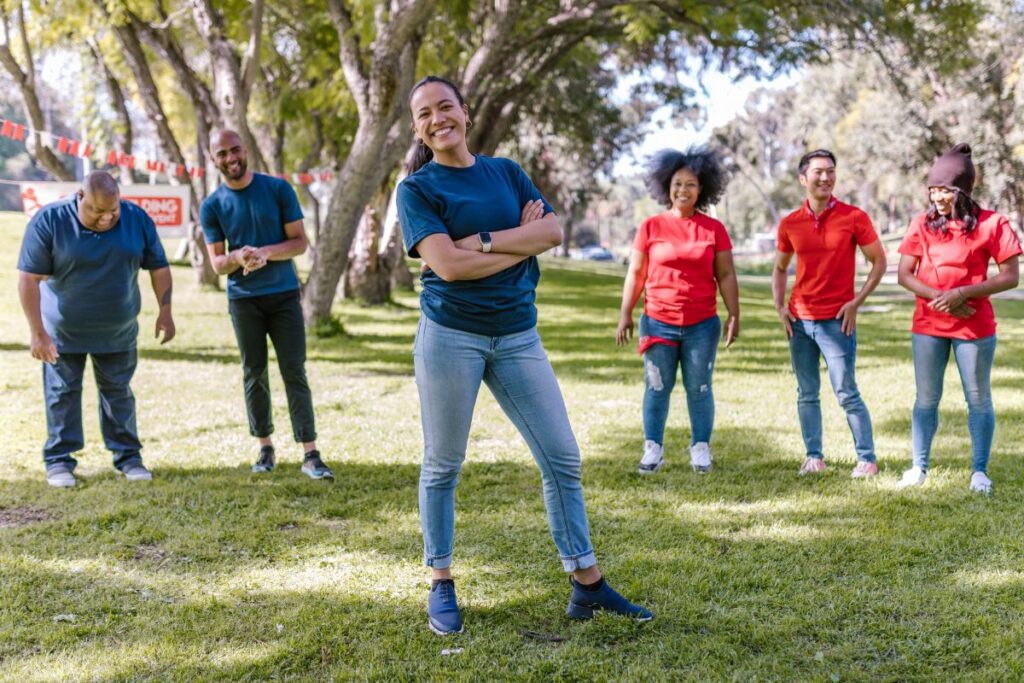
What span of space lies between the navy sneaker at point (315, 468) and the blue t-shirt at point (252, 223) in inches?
41.6

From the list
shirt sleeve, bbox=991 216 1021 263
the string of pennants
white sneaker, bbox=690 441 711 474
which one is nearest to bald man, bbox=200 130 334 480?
white sneaker, bbox=690 441 711 474

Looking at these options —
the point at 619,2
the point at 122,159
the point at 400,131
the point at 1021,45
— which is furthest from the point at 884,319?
the point at 122,159

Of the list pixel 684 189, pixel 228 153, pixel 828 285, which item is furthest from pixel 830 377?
pixel 228 153

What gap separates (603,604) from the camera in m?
3.90

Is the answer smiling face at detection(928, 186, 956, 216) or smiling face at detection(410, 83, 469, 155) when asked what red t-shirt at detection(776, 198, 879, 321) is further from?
smiling face at detection(410, 83, 469, 155)

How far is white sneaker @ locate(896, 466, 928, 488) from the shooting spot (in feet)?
18.7

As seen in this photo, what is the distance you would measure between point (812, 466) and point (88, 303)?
449 centimetres

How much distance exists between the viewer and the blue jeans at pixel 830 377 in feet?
19.2

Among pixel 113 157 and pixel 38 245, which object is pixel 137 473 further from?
pixel 113 157

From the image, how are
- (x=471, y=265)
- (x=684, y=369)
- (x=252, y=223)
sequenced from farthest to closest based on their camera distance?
(x=684, y=369) < (x=252, y=223) < (x=471, y=265)

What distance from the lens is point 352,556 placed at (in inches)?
186

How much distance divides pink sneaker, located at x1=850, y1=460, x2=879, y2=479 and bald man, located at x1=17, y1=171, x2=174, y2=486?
422 cm

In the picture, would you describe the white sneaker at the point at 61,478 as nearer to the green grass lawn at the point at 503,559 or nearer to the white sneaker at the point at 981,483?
the green grass lawn at the point at 503,559

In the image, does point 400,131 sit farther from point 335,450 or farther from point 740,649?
point 740,649
